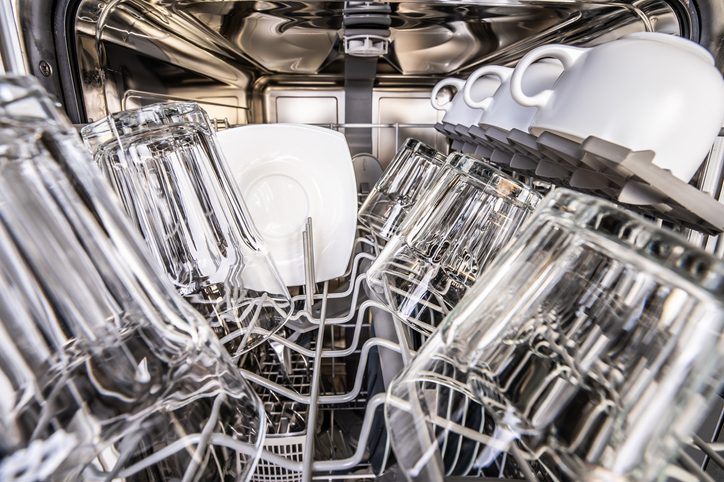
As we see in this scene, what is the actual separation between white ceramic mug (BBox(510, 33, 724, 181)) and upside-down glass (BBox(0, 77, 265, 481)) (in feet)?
0.87

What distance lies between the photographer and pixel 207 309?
314 millimetres

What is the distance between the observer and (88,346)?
0.17 metres

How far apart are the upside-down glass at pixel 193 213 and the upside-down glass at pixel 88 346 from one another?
12 cm

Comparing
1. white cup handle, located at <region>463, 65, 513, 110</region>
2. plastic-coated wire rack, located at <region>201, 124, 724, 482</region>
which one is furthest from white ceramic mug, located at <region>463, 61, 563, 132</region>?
plastic-coated wire rack, located at <region>201, 124, 724, 482</region>

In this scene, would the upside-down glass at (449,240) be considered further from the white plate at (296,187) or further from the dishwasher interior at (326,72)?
the white plate at (296,187)

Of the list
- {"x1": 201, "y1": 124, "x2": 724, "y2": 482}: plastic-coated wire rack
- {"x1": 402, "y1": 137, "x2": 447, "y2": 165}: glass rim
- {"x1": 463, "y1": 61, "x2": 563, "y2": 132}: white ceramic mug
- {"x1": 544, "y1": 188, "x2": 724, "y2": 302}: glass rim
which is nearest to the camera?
{"x1": 544, "y1": 188, "x2": 724, "y2": 302}: glass rim

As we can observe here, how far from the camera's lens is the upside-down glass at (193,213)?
283mm

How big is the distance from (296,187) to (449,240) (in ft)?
0.90

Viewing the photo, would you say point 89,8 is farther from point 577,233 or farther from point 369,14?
point 577,233


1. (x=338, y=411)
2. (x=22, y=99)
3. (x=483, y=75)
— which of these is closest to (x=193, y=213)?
(x=22, y=99)

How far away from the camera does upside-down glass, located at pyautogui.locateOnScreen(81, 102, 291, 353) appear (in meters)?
0.28

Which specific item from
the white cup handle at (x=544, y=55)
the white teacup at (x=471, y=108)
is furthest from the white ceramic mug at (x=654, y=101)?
the white teacup at (x=471, y=108)

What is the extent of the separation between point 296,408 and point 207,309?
167 millimetres

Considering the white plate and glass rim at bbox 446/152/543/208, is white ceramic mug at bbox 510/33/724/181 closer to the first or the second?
glass rim at bbox 446/152/543/208
